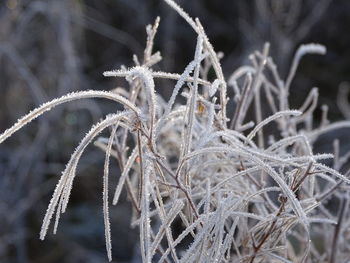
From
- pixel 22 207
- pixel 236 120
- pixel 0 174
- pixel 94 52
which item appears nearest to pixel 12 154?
pixel 0 174

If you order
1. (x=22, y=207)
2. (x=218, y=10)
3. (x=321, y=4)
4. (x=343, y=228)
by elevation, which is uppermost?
(x=218, y=10)

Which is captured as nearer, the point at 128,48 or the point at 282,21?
the point at 282,21

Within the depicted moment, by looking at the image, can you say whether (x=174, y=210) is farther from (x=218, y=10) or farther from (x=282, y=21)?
(x=218, y=10)

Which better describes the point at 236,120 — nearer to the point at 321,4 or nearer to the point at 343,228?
the point at 343,228

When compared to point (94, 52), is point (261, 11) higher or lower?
lower

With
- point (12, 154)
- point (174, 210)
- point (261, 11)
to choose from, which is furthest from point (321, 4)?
point (174, 210)

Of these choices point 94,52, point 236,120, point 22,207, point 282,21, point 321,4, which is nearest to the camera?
point 236,120

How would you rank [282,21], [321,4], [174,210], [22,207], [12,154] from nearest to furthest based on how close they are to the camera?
[174,210]
[22,207]
[12,154]
[282,21]
[321,4]
